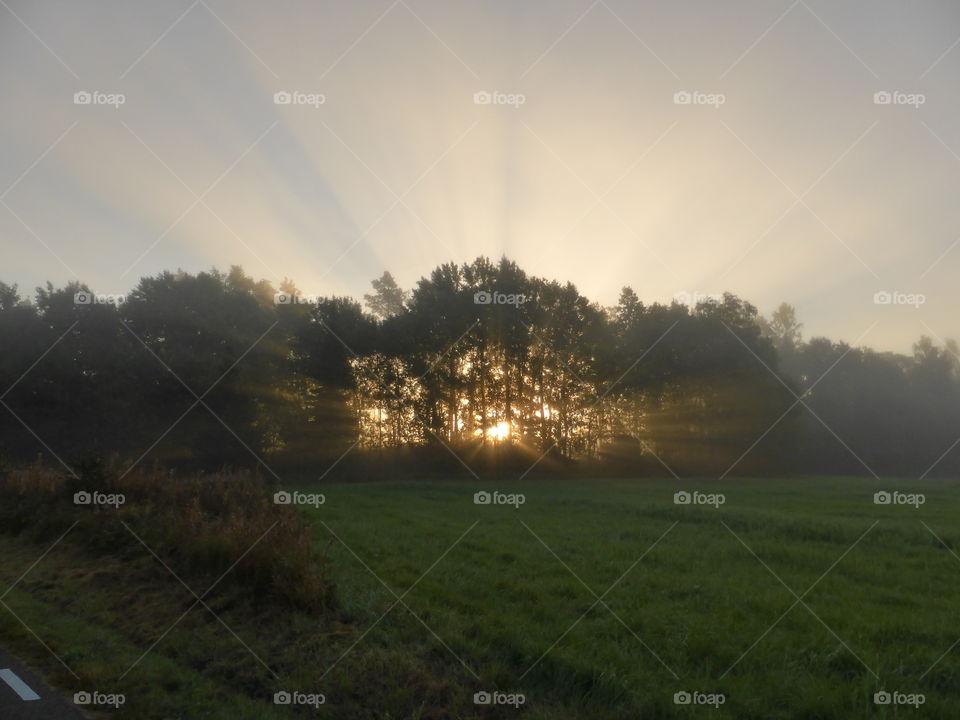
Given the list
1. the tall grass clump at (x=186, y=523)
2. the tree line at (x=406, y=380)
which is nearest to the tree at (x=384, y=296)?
the tree line at (x=406, y=380)

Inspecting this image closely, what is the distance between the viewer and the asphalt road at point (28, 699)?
235 inches

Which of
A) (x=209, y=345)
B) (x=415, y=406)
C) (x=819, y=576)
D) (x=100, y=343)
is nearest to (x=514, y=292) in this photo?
(x=415, y=406)

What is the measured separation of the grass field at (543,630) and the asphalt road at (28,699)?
12.0 inches

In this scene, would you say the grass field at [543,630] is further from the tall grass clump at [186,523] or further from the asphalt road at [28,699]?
the tall grass clump at [186,523]

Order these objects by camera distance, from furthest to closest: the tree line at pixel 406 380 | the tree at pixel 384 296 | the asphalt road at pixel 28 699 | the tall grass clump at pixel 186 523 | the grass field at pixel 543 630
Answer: the tree at pixel 384 296 → the tree line at pixel 406 380 → the tall grass clump at pixel 186 523 → the grass field at pixel 543 630 → the asphalt road at pixel 28 699

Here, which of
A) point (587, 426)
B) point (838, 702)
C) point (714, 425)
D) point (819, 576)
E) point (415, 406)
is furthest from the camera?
point (714, 425)

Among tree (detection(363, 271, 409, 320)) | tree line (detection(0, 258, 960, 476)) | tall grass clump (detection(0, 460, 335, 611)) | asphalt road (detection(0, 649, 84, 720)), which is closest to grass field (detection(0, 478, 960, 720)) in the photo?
asphalt road (detection(0, 649, 84, 720))

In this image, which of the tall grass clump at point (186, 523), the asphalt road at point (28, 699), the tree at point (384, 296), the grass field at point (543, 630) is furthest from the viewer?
the tree at point (384, 296)

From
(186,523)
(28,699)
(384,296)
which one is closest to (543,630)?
(28,699)

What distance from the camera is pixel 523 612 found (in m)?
8.96

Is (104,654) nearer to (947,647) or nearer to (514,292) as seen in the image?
(947,647)

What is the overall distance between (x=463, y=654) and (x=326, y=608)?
2.36 m

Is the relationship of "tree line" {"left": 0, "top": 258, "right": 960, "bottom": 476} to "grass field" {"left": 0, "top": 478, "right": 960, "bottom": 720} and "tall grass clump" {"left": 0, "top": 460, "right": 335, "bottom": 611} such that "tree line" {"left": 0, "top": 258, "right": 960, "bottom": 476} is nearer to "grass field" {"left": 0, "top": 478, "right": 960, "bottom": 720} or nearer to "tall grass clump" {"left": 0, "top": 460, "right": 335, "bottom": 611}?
"tall grass clump" {"left": 0, "top": 460, "right": 335, "bottom": 611}

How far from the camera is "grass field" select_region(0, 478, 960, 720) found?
6398 millimetres
